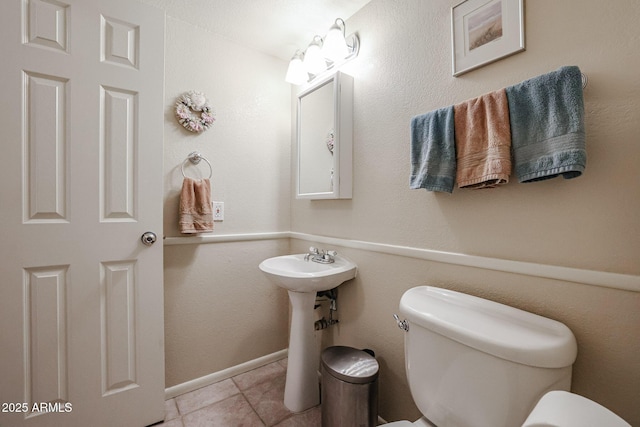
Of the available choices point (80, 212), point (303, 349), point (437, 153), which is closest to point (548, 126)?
point (437, 153)

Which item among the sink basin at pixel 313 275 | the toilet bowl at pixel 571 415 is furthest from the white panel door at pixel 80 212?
the toilet bowl at pixel 571 415

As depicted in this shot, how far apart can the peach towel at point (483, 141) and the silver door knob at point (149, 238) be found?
1371mm

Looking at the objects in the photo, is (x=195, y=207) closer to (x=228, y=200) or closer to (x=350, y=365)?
(x=228, y=200)

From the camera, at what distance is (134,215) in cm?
127

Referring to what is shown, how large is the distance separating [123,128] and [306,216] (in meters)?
1.09

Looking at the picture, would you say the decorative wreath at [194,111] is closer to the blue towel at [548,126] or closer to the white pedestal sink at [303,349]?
the white pedestal sink at [303,349]

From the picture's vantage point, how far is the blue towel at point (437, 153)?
3.18ft

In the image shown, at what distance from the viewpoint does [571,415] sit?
442 millimetres

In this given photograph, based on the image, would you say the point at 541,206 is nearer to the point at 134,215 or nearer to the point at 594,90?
the point at 594,90

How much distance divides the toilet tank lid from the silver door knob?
46.3 inches

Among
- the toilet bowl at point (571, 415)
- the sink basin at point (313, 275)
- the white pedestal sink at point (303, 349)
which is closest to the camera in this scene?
the toilet bowl at point (571, 415)

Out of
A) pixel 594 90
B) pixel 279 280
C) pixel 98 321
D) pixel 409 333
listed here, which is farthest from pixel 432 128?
pixel 98 321

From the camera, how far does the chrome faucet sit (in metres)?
1.53

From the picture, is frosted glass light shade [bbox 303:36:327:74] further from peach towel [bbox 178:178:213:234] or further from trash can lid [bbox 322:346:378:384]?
trash can lid [bbox 322:346:378:384]
